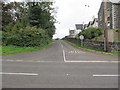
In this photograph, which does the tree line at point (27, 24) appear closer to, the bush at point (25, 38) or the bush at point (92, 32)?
the bush at point (25, 38)

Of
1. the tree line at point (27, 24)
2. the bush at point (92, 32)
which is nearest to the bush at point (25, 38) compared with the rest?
the tree line at point (27, 24)

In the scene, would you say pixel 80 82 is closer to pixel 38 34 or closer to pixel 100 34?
pixel 38 34

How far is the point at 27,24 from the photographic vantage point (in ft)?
107

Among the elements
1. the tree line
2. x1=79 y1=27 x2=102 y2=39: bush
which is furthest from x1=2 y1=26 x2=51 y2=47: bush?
x1=79 y1=27 x2=102 y2=39: bush

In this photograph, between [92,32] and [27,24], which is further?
[27,24]

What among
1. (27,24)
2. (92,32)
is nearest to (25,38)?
(27,24)

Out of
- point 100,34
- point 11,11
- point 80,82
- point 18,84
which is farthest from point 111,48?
point 11,11

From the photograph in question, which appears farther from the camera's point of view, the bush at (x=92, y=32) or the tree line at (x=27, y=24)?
the bush at (x=92, y=32)

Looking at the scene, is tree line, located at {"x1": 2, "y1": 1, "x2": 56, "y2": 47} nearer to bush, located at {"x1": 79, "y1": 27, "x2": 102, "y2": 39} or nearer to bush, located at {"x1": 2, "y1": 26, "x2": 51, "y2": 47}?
bush, located at {"x1": 2, "y1": 26, "x2": 51, "y2": 47}

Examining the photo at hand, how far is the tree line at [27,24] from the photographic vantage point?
84.2ft

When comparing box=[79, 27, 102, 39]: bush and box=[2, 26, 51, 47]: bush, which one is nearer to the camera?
box=[2, 26, 51, 47]: bush

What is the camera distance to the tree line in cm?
2566

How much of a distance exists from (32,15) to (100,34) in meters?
16.9

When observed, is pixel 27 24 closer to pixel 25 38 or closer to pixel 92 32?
pixel 25 38
